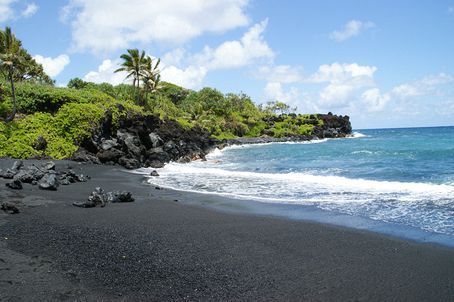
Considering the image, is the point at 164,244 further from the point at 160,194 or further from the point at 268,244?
the point at 160,194

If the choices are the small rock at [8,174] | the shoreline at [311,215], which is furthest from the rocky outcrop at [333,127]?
the small rock at [8,174]

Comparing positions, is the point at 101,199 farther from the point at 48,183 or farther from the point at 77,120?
the point at 77,120

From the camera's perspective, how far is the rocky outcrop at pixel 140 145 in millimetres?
32469

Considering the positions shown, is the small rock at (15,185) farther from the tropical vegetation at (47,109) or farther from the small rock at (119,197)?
the tropical vegetation at (47,109)

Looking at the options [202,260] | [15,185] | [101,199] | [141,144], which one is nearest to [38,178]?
[15,185]

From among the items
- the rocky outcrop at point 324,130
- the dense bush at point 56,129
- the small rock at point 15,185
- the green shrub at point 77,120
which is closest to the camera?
the small rock at point 15,185

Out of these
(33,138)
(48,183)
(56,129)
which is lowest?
(48,183)

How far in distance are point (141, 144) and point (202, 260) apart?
2948cm

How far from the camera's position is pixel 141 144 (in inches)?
1460

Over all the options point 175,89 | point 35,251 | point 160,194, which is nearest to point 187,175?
point 160,194

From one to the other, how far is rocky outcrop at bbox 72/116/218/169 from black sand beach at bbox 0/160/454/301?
18888mm

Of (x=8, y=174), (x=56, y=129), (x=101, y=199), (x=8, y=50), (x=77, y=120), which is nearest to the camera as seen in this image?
(x=101, y=199)

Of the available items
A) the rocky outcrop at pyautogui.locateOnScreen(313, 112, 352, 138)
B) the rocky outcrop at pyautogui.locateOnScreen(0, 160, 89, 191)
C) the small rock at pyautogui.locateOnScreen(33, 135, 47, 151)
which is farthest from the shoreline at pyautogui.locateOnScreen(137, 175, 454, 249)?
the rocky outcrop at pyautogui.locateOnScreen(313, 112, 352, 138)

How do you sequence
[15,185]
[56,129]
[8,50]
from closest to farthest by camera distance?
[15,185]
[8,50]
[56,129]
